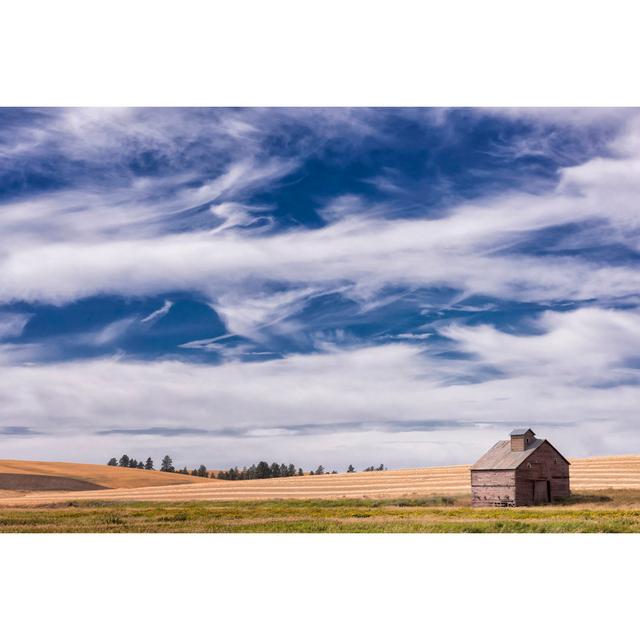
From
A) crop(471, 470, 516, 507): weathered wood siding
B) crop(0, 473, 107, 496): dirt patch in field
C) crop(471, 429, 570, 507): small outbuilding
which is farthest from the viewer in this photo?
crop(471, 470, 516, 507): weathered wood siding

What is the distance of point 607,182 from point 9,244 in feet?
52.2

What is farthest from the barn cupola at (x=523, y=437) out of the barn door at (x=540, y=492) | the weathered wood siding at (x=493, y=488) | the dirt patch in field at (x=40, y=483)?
the dirt patch in field at (x=40, y=483)

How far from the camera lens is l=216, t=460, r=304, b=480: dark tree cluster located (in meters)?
24.0

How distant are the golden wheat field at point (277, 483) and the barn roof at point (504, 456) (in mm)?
556

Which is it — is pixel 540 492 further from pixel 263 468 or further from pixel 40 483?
pixel 40 483

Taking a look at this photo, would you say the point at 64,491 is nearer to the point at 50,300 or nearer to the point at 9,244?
the point at 50,300

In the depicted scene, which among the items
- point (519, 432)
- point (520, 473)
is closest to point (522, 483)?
point (520, 473)

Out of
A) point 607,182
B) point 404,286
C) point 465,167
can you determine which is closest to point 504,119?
point 465,167

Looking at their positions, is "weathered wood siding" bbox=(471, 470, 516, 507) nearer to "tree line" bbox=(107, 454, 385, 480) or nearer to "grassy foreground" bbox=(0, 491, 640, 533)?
"grassy foreground" bbox=(0, 491, 640, 533)

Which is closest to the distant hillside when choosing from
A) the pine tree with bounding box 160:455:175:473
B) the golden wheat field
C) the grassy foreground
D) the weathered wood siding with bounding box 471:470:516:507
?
the golden wheat field

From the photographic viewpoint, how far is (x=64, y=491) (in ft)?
83.0

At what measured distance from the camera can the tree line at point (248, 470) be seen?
23906 mm

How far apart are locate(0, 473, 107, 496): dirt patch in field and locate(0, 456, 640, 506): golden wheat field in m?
0.10

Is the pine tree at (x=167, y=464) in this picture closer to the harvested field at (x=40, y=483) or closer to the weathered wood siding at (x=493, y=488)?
the harvested field at (x=40, y=483)
